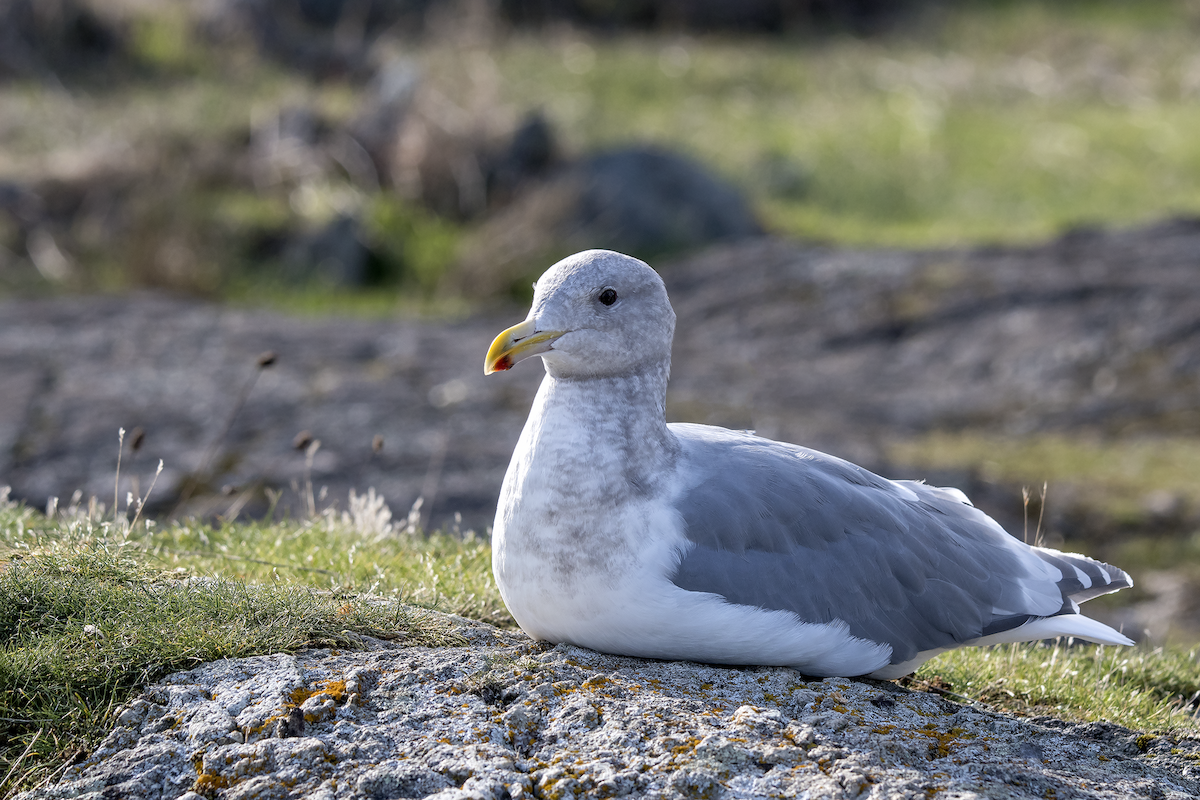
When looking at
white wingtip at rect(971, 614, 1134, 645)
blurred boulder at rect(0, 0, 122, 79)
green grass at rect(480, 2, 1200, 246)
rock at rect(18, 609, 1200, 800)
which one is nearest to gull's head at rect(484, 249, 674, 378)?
rock at rect(18, 609, 1200, 800)

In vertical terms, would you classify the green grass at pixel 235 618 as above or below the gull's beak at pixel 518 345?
below

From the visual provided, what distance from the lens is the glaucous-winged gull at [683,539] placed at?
387 centimetres

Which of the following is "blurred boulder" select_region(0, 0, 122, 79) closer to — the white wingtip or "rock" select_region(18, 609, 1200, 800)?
"rock" select_region(18, 609, 1200, 800)

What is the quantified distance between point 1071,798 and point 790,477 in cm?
131

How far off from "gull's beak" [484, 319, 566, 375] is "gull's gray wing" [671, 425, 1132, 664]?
2.08 feet

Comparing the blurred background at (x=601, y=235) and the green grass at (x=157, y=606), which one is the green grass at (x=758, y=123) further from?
the green grass at (x=157, y=606)

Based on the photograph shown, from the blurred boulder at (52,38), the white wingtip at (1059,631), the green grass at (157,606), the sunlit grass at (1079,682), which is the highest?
the blurred boulder at (52,38)

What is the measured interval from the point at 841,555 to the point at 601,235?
11078 mm

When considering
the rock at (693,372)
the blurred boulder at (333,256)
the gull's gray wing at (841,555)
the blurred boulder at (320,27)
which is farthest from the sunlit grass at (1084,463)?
the blurred boulder at (320,27)

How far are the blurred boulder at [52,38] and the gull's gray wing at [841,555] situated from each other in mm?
20067

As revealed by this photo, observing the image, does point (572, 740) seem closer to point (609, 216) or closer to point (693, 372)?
point (693, 372)

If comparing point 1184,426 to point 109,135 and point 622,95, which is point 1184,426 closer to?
point 622,95

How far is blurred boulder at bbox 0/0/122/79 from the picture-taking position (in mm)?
20891

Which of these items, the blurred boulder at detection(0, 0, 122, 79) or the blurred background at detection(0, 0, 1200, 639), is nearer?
the blurred background at detection(0, 0, 1200, 639)
